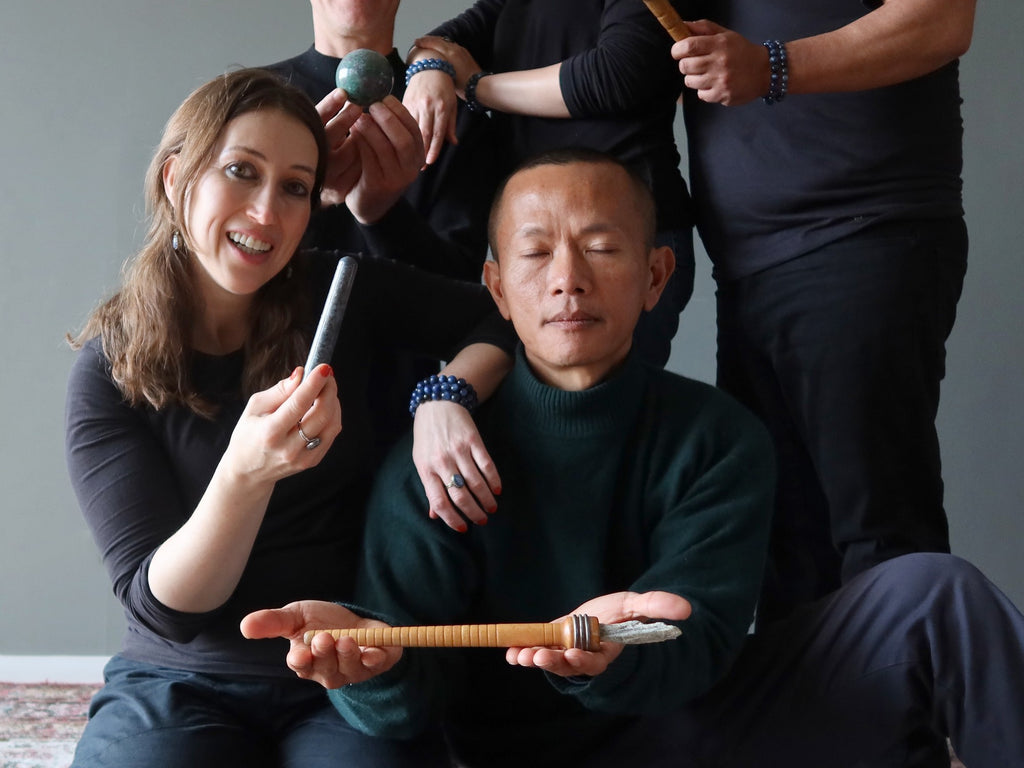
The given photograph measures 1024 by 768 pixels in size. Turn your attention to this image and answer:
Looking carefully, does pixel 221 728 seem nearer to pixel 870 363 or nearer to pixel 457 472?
pixel 457 472

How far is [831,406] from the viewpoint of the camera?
1388mm

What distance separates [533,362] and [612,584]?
10.4 inches

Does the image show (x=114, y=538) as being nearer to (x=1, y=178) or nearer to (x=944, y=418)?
(x=1, y=178)

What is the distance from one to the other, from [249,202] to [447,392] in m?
0.31

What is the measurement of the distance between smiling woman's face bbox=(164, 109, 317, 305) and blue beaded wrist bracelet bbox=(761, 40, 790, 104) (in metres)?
0.56

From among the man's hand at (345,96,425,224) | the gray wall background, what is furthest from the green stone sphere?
the gray wall background

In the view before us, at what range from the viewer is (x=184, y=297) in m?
1.29

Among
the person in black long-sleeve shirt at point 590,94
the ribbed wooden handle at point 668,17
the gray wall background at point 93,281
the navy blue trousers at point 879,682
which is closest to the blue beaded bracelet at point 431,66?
the person in black long-sleeve shirt at point 590,94

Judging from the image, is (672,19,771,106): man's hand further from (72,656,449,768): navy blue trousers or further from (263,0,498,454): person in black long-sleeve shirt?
(72,656,449,768): navy blue trousers

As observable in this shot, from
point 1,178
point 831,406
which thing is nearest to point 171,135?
point 831,406

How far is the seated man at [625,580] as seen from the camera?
1076 millimetres

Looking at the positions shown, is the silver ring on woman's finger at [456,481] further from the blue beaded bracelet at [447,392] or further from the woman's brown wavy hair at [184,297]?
the woman's brown wavy hair at [184,297]

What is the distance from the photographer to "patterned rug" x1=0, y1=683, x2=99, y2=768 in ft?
6.21

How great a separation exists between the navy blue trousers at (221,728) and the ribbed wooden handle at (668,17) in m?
0.85
